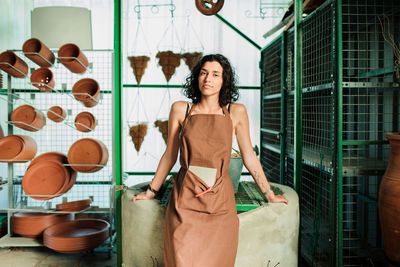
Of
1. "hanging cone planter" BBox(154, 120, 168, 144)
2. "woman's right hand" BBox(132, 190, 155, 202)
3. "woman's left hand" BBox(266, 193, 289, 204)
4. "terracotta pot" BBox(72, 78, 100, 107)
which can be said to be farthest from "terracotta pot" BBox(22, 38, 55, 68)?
"woman's left hand" BBox(266, 193, 289, 204)

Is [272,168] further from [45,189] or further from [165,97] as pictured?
[45,189]

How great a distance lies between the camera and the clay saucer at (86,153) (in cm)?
306

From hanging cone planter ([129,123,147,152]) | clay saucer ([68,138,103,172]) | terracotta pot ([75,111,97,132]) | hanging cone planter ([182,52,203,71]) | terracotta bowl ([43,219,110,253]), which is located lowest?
terracotta bowl ([43,219,110,253])

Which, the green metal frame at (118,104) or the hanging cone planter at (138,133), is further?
the hanging cone planter at (138,133)

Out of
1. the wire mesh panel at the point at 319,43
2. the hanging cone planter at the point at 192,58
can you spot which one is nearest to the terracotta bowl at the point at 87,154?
the hanging cone planter at the point at 192,58

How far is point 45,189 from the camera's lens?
305 centimetres

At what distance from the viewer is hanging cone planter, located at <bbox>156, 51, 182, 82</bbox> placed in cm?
323

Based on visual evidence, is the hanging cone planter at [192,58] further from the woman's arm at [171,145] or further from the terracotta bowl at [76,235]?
the terracotta bowl at [76,235]

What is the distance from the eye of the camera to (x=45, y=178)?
307cm

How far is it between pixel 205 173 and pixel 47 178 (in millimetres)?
1857

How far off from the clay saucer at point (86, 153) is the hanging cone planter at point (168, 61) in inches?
38.4

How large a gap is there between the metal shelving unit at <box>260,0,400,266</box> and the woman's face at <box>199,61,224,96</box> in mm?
743

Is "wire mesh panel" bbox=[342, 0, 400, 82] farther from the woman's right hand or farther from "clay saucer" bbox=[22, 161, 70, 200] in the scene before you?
"clay saucer" bbox=[22, 161, 70, 200]

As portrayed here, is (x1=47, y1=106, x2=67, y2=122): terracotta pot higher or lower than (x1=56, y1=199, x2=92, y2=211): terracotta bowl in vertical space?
higher
